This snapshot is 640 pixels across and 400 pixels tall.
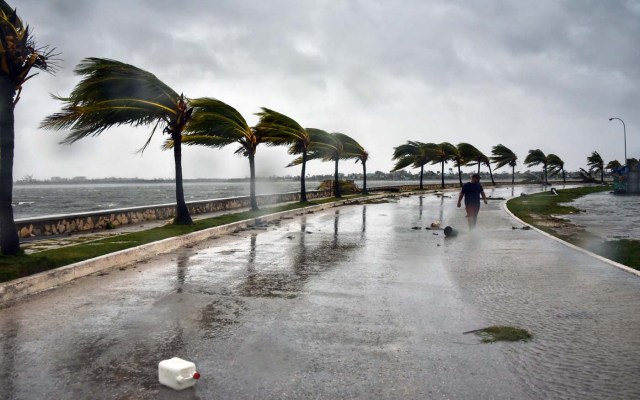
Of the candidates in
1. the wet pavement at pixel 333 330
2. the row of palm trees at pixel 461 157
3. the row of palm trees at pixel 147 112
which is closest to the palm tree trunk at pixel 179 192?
the row of palm trees at pixel 147 112

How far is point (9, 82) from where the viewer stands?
8688mm

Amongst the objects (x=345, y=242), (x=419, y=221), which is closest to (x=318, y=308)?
(x=345, y=242)

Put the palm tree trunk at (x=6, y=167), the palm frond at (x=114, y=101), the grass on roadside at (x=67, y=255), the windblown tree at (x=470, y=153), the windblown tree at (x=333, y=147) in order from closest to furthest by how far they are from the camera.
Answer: the grass on roadside at (x=67, y=255)
the palm tree trunk at (x=6, y=167)
the palm frond at (x=114, y=101)
the windblown tree at (x=333, y=147)
the windblown tree at (x=470, y=153)

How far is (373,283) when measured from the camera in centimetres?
771

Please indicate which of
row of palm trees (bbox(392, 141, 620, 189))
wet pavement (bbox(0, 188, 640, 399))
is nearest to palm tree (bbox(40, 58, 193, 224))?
wet pavement (bbox(0, 188, 640, 399))

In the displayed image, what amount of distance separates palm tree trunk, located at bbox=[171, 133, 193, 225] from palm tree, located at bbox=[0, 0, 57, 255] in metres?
6.83

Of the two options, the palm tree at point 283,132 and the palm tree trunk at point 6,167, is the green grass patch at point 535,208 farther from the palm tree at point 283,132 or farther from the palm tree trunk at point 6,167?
the palm tree trunk at point 6,167

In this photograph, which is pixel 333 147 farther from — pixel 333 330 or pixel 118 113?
pixel 333 330

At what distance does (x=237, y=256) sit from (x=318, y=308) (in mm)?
4804

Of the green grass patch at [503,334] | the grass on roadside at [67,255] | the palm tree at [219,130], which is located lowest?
the green grass patch at [503,334]

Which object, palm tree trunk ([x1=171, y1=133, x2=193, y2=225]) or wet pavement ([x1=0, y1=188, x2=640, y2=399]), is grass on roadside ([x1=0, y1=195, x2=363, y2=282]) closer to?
wet pavement ([x1=0, y1=188, x2=640, y2=399])

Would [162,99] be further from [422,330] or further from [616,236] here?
[616,236]

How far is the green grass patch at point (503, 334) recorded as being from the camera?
16.0ft

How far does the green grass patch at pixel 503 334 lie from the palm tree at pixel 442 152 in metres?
59.3
